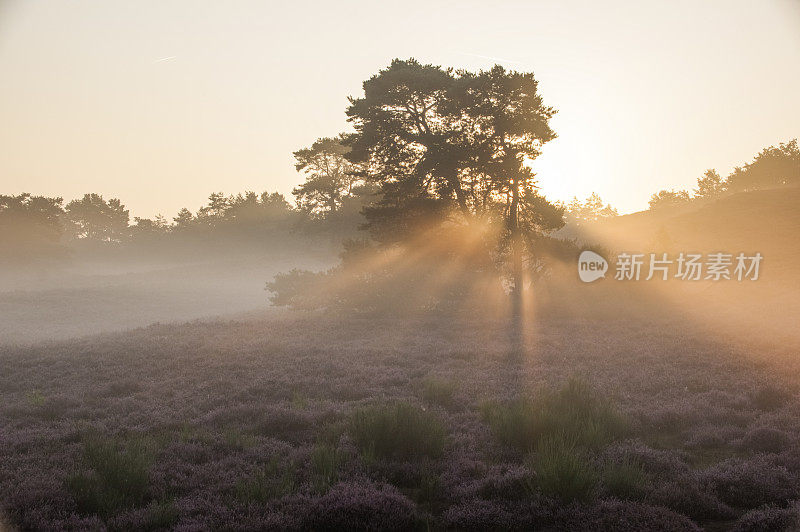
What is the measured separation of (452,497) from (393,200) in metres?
22.3

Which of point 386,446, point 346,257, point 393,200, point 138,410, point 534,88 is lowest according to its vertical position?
point 138,410

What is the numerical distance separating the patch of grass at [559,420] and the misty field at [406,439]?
0.04 m

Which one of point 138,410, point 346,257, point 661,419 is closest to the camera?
point 661,419

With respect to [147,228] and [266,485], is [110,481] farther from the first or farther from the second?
[147,228]

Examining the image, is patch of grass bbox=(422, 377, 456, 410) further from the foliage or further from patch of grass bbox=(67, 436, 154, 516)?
the foliage

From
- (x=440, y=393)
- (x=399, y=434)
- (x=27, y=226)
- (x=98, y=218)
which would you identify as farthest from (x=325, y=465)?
(x=98, y=218)

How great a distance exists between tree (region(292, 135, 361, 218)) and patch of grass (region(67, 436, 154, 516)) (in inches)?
1179

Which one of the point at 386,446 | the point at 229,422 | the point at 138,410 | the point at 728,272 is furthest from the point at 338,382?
the point at 728,272

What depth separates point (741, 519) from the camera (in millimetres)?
6039

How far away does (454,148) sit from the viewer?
26344 millimetres

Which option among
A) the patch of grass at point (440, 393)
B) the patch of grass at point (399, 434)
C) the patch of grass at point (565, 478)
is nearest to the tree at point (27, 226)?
the patch of grass at point (440, 393)

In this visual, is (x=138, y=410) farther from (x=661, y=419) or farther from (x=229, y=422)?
(x=661, y=419)

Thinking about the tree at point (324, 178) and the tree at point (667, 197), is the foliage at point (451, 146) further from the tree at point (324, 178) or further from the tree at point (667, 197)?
the tree at point (667, 197)

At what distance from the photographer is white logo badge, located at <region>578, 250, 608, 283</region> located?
1205 inches
